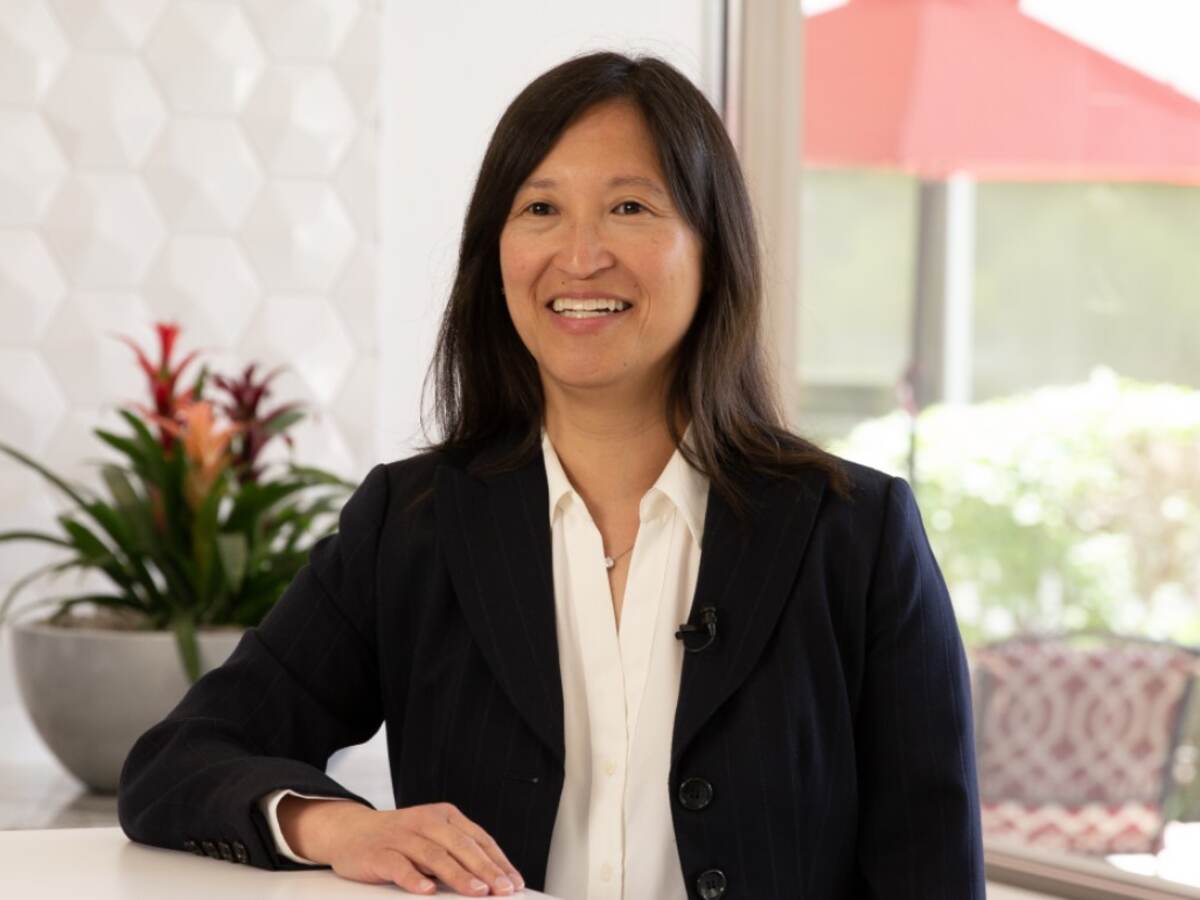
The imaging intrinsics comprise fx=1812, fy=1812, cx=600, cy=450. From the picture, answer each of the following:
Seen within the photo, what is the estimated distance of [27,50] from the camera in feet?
9.41

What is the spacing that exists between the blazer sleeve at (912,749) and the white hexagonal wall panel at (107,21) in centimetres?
169

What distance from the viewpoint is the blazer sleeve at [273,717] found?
1.61 m

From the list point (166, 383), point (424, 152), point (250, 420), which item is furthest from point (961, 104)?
point (166, 383)

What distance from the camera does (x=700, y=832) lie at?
1728 mm

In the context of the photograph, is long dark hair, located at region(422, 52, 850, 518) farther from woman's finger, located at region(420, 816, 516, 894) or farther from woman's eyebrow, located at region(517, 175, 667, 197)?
woman's finger, located at region(420, 816, 516, 894)

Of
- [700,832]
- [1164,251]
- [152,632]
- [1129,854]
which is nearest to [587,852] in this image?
[700,832]

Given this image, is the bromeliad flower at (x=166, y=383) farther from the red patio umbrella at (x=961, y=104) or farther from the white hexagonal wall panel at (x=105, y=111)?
the red patio umbrella at (x=961, y=104)

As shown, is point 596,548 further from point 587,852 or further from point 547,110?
point 547,110

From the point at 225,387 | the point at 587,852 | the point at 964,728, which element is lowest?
the point at 587,852

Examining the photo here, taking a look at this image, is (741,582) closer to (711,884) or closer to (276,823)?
(711,884)

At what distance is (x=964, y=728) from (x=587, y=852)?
15.7 inches

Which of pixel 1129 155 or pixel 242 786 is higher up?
pixel 1129 155

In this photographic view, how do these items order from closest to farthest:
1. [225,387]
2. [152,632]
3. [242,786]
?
[242,786]
[152,632]
[225,387]

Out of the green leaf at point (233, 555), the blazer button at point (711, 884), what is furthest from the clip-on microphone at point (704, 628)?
the green leaf at point (233, 555)
